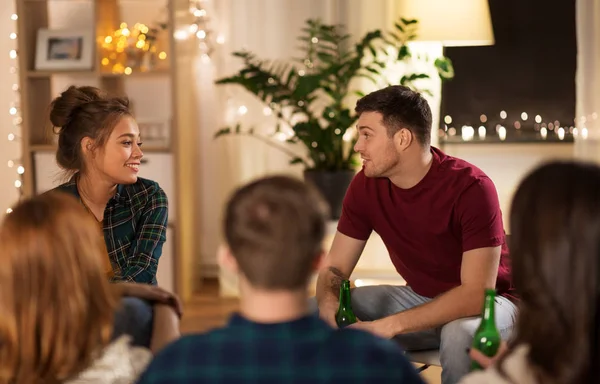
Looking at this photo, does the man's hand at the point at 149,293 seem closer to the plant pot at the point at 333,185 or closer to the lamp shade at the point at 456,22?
the plant pot at the point at 333,185

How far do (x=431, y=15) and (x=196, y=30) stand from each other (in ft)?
4.45

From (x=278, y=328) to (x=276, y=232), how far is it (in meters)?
0.14

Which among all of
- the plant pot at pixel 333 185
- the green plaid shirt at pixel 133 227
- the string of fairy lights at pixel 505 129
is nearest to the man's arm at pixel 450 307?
the green plaid shirt at pixel 133 227

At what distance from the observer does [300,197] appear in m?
1.22

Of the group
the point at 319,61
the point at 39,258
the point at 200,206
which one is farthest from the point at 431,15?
the point at 39,258

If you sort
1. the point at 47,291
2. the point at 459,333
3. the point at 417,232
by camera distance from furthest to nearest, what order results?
the point at 417,232
the point at 459,333
the point at 47,291

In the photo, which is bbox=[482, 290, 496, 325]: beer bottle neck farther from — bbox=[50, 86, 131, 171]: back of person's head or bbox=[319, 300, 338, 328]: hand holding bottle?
bbox=[50, 86, 131, 171]: back of person's head

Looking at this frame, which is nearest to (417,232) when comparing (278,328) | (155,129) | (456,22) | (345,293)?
(345,293)

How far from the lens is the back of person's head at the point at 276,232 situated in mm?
1212

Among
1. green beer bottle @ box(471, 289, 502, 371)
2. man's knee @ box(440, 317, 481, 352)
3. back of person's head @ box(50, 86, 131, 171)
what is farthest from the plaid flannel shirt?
back of person's head @ box(50, 86, 131, 171)

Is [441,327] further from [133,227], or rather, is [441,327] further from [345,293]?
[133,227]

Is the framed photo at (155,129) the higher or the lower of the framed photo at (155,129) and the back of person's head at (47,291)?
the higher

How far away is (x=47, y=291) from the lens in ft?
4.44

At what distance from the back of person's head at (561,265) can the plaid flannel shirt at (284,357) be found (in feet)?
0.77
